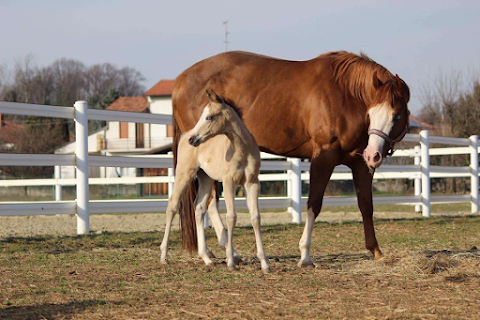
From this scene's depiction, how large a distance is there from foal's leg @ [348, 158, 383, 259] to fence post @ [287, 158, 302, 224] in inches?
196

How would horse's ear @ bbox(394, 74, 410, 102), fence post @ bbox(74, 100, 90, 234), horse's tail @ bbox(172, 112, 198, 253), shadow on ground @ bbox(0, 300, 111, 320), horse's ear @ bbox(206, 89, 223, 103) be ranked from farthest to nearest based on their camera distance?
fence post @ bbox(74, 100, 90, 234)
horse's tail @ bbox(172, 112, 198, 253)
horse's ear @ bbox(394, 74, 410, 102)
horse's ear @ bbox(206, 89, 223, 103)
shadow on ground @ bbox(0, 300, 111, 320)

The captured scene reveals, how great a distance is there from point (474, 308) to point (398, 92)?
2.53 m

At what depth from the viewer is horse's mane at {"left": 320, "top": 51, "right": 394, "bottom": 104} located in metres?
6.41

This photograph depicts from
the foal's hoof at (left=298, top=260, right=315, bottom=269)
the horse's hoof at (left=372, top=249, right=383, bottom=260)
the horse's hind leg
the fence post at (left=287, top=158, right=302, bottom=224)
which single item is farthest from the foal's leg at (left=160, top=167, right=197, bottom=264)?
the fence post at (left=287, top=158, right=302, bottom=224)

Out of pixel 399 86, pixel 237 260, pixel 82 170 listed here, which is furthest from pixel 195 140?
pixel 82 170

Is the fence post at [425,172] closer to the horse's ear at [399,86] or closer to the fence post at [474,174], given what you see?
the fence post at [474,174]

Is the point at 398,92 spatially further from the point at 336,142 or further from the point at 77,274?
the point at 77,274

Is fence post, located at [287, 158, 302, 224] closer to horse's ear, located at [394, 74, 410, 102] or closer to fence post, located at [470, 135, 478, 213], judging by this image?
fence post, located at [470, 135, 478, 213]

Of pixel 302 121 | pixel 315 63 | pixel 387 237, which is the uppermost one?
pixel 315 63

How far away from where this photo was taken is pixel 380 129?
20.4ft

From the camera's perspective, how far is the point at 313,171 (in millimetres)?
6539

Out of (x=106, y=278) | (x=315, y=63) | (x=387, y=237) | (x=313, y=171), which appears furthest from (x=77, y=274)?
(x=387, y=237)

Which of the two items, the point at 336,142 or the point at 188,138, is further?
the point at 336,142

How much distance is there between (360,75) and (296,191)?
5637 millimetres
